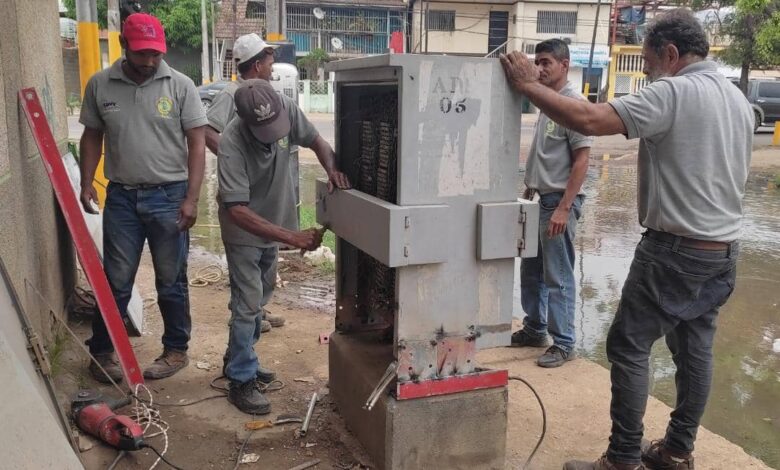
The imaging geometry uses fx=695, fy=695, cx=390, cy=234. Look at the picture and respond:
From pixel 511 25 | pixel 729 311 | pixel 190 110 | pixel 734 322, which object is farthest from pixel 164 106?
pixel 511 25

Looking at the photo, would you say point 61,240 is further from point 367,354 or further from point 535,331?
point 535,331

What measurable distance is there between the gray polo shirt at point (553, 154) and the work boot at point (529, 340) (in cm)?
103

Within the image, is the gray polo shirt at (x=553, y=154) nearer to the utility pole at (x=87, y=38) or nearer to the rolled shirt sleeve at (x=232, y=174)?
the rolled shirt sleeve at (x=232, y=174)

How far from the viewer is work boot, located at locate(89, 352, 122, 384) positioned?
400 centimetres

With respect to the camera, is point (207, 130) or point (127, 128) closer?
point (127, 128)

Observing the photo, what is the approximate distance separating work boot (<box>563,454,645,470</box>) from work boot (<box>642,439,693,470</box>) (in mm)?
188

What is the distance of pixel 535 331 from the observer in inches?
189

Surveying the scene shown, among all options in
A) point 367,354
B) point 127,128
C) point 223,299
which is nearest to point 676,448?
point 367,354

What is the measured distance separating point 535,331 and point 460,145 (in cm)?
235

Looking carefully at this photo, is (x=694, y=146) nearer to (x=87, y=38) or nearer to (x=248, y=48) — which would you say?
(x=248, y=48)

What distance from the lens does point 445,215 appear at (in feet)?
9.23

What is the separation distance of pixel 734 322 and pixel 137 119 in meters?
4.83

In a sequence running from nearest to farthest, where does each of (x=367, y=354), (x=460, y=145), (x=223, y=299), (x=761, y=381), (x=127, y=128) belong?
1. (x=460, y=145)
2. (x=367, y=354)
3. (x=127, y=128)
4. (x=761, y=381)
5. (x=223, y=299)

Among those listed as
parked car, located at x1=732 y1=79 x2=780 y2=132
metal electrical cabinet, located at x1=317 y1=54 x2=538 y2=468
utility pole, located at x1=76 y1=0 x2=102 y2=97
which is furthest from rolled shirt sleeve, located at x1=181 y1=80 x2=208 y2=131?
parked car, located at x1=732 y1=79 x2=780 y2=132
